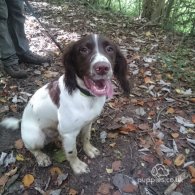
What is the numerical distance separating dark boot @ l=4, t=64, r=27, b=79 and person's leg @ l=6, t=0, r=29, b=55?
15.1 inches

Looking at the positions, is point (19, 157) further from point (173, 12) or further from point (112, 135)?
point (173, 12)

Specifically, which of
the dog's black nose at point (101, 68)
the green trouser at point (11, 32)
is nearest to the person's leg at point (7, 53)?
the green trouser at point (11, 32)

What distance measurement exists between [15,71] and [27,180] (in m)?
1.95

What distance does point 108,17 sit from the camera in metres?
7.36

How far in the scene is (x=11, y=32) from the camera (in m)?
4.82

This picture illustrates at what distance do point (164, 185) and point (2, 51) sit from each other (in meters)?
2.94

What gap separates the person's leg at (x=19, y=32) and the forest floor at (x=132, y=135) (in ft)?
0.50

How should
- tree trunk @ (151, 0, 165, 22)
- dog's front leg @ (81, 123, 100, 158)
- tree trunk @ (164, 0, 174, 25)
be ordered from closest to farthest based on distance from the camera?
dog's front leg @ (81, 123, 100, 158) < tree trunk @ (164, 0, 174, 25) < tree trunk @ (151, 0, 165, 22)

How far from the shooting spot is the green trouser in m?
4.34

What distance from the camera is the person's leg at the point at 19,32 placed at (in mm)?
4562

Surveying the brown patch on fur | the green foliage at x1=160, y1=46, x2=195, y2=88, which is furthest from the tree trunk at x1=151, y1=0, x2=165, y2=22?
the brown patch on fur

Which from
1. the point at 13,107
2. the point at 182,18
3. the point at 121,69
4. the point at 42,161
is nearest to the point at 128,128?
the point at 121,69

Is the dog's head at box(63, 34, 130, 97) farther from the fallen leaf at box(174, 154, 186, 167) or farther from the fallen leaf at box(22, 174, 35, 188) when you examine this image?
the fallen leaf at box(174, 154, 186, 167)

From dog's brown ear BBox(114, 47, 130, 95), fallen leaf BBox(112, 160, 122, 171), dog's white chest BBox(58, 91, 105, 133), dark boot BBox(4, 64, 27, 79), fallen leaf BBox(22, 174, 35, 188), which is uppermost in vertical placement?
dog's brown ear BBox(114, 47, 130, 95)
